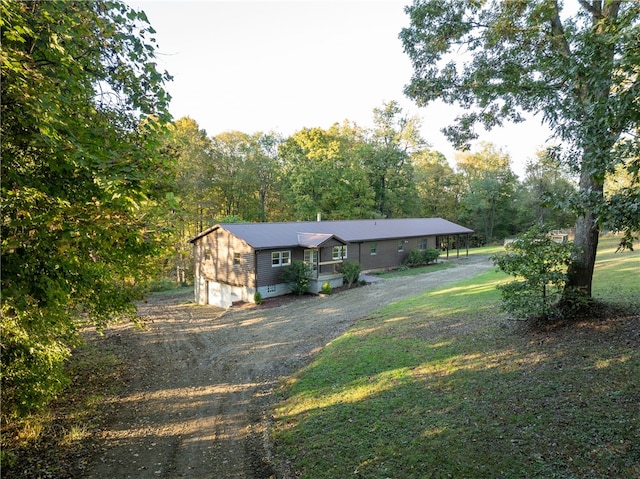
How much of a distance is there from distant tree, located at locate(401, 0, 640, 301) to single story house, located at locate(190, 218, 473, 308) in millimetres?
12962

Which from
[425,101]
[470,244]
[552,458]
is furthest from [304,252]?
[470,244]

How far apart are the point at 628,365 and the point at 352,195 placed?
118 feet

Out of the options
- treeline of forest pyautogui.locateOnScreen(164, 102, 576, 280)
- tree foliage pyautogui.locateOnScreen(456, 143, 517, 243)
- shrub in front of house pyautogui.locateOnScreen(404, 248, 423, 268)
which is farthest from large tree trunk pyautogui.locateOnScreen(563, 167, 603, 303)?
tree foliage pyautogui.locateOnScreen(456, 143, 517, 243)

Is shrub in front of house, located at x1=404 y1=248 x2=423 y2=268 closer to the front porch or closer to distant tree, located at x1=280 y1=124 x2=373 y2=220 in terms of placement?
the front porch

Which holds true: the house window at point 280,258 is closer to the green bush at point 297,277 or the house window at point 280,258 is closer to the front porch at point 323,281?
the green bush at point 297,277

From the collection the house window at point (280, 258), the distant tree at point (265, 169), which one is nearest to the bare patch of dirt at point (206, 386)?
the house window at point (280, 258)

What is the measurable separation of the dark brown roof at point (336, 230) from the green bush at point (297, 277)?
1420 millimetres

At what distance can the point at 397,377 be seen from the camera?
8.41 metres

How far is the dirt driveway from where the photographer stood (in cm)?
654

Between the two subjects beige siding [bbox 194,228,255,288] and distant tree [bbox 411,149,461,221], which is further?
distant tree [bbox 411,149,461,221]

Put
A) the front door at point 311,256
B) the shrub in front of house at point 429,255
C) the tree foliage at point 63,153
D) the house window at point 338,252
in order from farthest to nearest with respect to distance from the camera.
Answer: the shrub in front of house at point 429,255 < the house window at point 338,252 < the front door at point 311,256 < the tree foliage at point 63,153

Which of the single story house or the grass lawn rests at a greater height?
the single story house

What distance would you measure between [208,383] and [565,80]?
11.1m

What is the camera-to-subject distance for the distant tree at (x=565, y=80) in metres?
5.41
